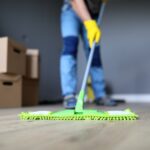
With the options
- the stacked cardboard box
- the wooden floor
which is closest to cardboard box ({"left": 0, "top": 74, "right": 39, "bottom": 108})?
the stacked cardboard box

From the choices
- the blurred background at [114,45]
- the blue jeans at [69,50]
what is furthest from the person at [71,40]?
the blurred background at [114,45]

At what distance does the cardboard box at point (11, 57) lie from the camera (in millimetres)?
1661

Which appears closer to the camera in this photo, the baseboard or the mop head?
the mop head

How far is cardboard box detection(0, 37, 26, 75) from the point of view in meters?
Answer: 1.66

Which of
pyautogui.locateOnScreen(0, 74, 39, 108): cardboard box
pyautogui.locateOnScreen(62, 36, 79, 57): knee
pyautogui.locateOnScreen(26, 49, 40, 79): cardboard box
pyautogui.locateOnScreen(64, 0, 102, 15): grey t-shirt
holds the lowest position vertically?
pyautogui.locateOnScreen(0, 74, 39, 108): cardboard box

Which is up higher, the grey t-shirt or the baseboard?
the grey t-shirt

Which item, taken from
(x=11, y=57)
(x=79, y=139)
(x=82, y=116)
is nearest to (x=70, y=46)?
(x=11, y=57)

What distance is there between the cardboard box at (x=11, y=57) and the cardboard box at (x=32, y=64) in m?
0.13

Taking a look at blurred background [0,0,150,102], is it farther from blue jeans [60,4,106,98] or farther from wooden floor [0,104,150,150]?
wooden floor [0,104,150,150]

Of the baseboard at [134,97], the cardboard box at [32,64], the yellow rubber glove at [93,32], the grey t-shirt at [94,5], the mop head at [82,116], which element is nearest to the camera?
the mop head at [82,116]

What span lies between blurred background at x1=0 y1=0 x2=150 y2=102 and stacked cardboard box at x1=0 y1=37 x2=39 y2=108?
0.63 m

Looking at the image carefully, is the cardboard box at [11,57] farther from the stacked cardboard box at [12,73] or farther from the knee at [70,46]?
the knee at [70,46]

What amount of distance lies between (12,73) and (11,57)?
0.33 feet

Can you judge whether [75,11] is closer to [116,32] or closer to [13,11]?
[13,11]
